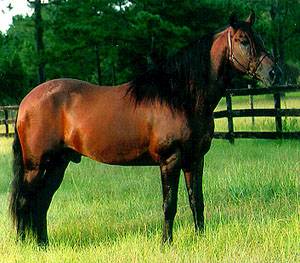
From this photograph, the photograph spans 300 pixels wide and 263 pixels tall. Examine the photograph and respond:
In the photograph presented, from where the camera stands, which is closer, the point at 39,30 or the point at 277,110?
the point at 277,110

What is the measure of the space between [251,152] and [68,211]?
556 cm

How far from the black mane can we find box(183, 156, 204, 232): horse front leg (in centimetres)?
58

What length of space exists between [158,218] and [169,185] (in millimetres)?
1421

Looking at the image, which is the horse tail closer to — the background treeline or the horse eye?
the horse eye

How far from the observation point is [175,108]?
16.5 feet

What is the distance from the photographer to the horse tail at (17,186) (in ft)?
18.6

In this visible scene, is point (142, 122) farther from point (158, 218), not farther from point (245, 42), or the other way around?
point (158, 218)

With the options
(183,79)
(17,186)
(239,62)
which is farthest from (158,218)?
(239,62)

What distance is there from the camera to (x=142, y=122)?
5.12 m

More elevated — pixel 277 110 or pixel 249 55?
pixel 249 55

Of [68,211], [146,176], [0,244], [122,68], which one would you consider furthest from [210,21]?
[0,244]

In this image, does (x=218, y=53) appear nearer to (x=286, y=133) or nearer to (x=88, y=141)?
(x=88, y=141)

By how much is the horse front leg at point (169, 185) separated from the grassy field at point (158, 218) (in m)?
0.17

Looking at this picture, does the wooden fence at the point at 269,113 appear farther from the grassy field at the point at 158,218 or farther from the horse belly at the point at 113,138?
the horse belly at the point at 113,138
